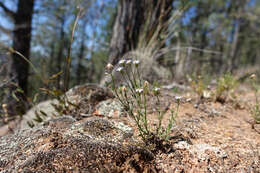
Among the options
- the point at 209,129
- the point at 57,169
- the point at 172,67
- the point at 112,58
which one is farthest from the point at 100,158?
the point at 172,67

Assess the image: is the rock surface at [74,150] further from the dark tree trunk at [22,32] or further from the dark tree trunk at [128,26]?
the dark tree trunk at [22,32]

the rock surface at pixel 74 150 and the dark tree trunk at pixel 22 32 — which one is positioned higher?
the dark tree trunk at pixel 22 32

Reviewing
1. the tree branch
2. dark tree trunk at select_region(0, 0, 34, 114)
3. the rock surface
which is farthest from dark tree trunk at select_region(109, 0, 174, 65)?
A: the tree branch

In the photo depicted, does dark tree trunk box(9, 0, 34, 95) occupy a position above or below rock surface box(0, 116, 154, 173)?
above

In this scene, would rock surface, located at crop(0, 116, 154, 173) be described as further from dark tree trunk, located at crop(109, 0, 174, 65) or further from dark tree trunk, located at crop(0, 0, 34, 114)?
dark tree trunk, located at crop(0, 0, 34, 114)

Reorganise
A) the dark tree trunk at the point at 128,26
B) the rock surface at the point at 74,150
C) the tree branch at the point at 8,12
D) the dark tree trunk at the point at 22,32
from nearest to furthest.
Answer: the rock surface at the point at 74,150 → the dark tree trunk at the point at 128,26 → the tree branch at the point at 8,12 → the dark tree trunk at the point at 22,32

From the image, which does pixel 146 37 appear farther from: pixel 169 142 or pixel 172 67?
pixel 169 142

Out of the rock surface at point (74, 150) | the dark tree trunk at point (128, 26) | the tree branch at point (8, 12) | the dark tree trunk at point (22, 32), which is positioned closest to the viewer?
the rock surface at point (74, 150)

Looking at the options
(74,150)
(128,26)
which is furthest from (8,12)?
(74,150)

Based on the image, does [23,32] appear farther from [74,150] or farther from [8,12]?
[74,150]

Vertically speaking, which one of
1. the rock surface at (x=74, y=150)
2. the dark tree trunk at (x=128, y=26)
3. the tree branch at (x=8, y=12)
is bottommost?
the rock surface at (x=74, y=150)

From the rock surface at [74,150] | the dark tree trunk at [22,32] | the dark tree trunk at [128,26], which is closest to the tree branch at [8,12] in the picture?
the dark tree trunk at [22,32]
